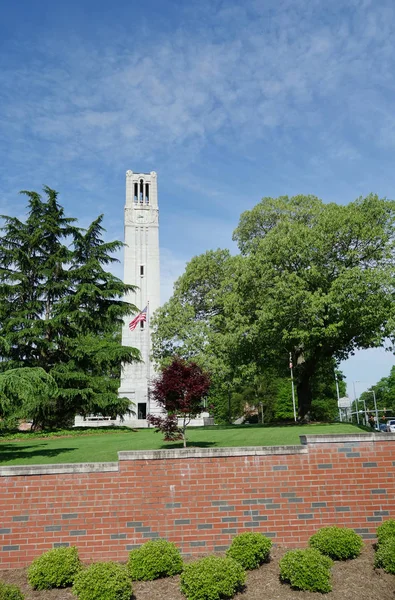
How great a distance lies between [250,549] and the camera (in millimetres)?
6934

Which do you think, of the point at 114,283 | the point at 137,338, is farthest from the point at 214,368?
the point at 137,338

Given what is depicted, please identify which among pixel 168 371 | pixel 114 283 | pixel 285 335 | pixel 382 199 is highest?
pixel 382 199

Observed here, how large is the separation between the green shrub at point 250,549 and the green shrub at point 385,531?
167 centimetres

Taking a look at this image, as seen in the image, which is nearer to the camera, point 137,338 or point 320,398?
point 137,338

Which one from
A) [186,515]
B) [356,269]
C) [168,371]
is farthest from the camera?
[356,269]

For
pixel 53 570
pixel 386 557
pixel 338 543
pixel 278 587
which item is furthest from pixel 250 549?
pixel 53 570

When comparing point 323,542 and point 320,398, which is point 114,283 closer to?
point 323,542

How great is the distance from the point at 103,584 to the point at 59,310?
22.7m

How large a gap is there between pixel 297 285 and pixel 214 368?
6.79 meters

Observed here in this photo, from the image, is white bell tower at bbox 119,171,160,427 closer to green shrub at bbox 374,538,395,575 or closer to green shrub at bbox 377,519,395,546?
green shrub at bbox 377,519,395,546

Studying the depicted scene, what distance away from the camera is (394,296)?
22.7 meters

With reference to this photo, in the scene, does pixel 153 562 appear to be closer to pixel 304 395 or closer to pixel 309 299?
pixel 309 299

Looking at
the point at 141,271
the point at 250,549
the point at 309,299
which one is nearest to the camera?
the point at 250,549

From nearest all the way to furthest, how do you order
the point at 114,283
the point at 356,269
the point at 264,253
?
the point at 356,269 < the point at 264,253 < the point at 114,283
